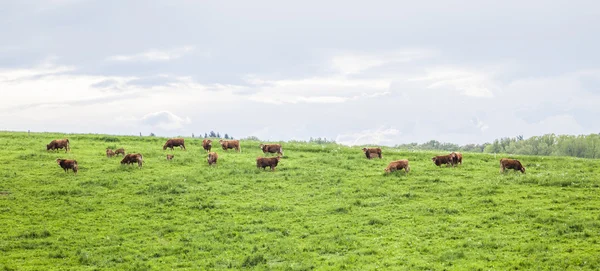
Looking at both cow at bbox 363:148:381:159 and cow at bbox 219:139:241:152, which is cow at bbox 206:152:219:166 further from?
cow at bbox 363:148:381:159

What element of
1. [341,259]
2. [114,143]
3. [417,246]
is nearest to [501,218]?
[417,246]

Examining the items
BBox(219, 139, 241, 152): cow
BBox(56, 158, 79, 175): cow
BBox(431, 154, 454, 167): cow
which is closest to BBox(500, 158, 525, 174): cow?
BBox(431, 154, 454, 167): cow

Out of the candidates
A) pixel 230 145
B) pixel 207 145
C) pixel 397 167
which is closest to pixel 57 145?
pixel 207 145

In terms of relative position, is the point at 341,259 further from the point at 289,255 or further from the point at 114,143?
the point at 114,143

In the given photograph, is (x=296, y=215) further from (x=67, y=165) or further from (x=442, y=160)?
(x=67, y=165)

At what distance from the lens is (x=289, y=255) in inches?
846

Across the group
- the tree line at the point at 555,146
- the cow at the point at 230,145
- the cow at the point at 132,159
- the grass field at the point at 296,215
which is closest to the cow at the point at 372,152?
the grass field at the point at 296,215

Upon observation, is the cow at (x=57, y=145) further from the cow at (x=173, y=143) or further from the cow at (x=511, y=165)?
the cow at (x=511, y=165)

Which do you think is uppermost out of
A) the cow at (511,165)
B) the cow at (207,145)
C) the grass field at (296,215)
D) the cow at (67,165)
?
the cow at (207,145)

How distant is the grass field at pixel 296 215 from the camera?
20.8 meters

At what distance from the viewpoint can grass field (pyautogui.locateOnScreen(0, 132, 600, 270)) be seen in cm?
2083

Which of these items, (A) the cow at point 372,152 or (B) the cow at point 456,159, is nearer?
(B) the cow at point 456,159

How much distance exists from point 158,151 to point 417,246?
84.0 ft

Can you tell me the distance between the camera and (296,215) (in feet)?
87.0
